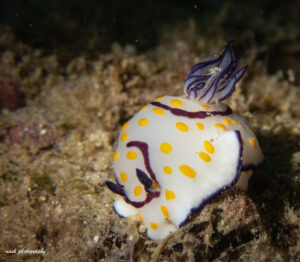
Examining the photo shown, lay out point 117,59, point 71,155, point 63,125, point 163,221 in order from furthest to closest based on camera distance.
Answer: point 117,59
point 63,125
point 71,155
point 163,221

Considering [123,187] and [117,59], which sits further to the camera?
[117,59]

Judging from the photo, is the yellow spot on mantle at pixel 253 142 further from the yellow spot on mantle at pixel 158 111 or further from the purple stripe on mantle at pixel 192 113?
the yellow spot on mantle at pixel 158 111

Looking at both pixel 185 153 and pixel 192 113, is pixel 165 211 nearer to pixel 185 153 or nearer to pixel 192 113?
pixel 185 153

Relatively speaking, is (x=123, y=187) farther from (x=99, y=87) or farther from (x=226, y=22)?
(x=226, y=22)

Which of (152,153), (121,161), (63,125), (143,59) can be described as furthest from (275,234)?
(143,59)

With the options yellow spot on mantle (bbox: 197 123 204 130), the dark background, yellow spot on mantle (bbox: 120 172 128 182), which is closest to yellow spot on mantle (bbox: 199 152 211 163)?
yellow spot on mantle (bbox: 197 123 204 130)

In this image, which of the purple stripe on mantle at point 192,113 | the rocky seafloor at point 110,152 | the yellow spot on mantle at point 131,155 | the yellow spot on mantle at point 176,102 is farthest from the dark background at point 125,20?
the yellow spot on mantle at point 131,155
